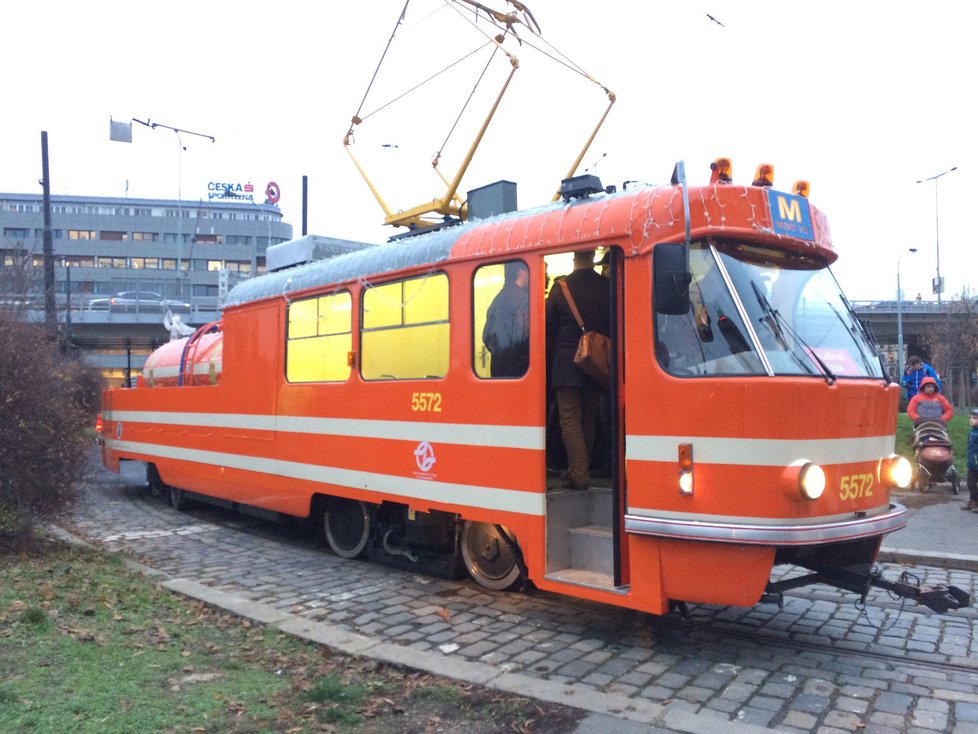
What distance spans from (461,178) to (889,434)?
4.28 metres

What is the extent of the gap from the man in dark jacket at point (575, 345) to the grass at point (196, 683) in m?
2.07

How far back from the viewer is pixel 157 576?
7270 mm

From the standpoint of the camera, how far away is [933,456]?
10.9m

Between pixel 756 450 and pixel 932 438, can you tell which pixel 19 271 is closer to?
pixel 932 438

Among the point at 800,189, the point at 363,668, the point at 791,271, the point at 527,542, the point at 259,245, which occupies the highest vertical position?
the point at 259,245

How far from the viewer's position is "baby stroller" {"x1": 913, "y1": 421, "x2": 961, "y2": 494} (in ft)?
35.7

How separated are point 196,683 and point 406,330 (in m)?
3.46

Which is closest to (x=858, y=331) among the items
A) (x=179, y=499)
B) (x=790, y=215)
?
(x=790, y=215)

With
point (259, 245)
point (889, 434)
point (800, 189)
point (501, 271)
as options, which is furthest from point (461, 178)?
point (259, 245)

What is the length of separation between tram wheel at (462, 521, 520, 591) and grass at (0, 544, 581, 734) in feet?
6.03

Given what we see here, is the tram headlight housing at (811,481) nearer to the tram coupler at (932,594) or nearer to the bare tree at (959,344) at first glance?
the tram coupler at (932,594)

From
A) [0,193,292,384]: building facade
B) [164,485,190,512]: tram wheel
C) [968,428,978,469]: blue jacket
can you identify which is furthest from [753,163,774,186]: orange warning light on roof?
[0,193,292,384]: building facade

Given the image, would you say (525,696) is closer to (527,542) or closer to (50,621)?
(527,542)

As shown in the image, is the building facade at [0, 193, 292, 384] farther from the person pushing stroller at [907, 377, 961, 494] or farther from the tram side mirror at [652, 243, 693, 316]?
the tram side mirror at [652, 243, 693, 316]
